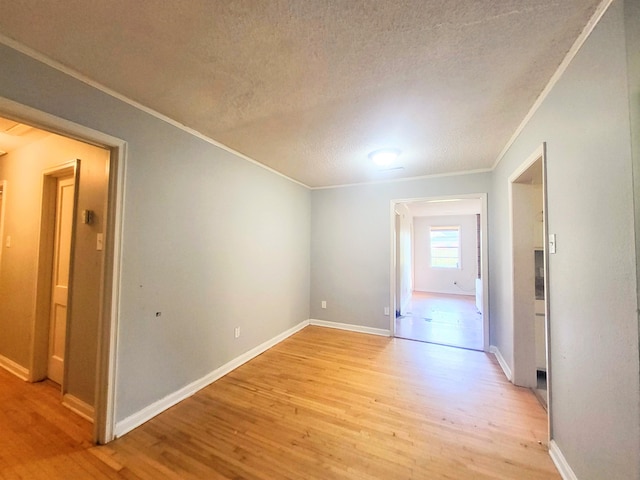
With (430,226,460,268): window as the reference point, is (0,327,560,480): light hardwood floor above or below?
below

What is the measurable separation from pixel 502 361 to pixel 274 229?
321cm

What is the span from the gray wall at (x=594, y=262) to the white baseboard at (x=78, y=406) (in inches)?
125

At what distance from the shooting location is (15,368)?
2.59 meters

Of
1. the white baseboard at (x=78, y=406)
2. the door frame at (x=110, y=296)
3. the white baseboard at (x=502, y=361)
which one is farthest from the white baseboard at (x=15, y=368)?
the white baseboard at (x=502, y=361)

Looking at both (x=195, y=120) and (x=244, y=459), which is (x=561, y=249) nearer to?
(x=244, y=459)

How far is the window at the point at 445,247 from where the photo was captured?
7.65m

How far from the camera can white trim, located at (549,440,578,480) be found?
1.38m

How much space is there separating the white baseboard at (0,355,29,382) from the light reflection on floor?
4.39 m

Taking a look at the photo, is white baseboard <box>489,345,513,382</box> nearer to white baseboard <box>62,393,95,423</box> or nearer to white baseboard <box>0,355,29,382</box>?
white baseboard <box>62,393,95,423</box>

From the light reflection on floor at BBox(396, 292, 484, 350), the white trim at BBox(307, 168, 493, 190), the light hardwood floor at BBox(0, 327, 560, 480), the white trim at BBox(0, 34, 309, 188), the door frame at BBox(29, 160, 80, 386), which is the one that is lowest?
the light hardwood floor at BBox(0, 327, 560, 480)

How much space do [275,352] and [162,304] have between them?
1.65m

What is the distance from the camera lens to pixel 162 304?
6.72 ft

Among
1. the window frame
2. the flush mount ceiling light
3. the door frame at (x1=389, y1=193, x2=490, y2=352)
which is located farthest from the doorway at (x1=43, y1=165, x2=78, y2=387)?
the window frame

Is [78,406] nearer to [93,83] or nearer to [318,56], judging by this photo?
[93,83]
